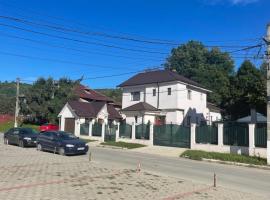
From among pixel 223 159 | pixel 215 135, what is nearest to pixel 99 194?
pixel 223 159

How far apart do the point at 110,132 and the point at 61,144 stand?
567 inches

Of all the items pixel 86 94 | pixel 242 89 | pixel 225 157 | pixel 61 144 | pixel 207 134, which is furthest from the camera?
pixel 86 94

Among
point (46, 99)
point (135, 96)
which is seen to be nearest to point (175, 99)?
point (135, 96)

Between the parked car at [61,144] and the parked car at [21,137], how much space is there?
2.60 metres

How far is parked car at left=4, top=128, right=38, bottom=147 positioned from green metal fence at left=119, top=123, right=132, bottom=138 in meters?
9.98

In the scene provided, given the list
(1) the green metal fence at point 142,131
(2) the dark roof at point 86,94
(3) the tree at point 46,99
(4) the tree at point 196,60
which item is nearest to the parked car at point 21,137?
(1) the green metal fence at point 142,131

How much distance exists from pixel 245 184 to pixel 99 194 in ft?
21.7

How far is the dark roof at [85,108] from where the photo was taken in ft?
147

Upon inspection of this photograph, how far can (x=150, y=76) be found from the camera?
49312 mm

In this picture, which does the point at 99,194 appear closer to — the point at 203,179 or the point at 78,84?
the point at 203,179

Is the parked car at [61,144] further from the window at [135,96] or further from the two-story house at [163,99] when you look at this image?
the window at [135,96]

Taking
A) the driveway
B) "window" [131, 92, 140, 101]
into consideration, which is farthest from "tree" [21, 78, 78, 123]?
the driveway

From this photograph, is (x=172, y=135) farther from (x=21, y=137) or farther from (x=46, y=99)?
(x=46, y=99)

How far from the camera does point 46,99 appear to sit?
54688 mm
